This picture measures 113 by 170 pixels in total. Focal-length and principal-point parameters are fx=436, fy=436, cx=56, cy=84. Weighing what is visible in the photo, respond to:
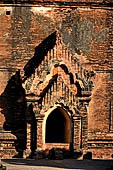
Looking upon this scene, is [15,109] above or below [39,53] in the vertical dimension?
below

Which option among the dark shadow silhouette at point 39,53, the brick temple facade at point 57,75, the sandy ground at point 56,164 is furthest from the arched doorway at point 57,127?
the dark shadow silhouette at point 39,53

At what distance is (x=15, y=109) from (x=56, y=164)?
341 cm

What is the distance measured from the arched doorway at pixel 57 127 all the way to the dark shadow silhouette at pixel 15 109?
1349 mm

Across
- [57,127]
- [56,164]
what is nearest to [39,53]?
[57,127]

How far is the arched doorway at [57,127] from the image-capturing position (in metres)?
20.1

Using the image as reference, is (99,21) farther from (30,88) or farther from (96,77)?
(30,88)

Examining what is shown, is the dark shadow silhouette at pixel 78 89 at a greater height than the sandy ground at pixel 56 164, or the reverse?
the dark shadow silhouette at pixel 78 89

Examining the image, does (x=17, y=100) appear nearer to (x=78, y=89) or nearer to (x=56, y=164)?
(x=78, y=89)

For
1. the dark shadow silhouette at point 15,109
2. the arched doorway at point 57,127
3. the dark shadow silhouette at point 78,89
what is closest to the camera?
the dark shadow silhouette at point 78,89

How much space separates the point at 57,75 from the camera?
64.1 feet

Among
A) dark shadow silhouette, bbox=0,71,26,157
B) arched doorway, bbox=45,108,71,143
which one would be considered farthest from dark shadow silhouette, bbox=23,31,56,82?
arched doorway, bbox=45,108,71,143

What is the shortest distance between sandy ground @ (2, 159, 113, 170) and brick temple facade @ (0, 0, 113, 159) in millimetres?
745

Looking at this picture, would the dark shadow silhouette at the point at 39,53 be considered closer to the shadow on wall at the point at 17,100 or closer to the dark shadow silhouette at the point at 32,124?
the shadow on wall at the point at 17,100

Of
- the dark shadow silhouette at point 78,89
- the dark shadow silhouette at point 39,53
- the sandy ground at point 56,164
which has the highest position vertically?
the dark shadow silhouette at point 39,53
